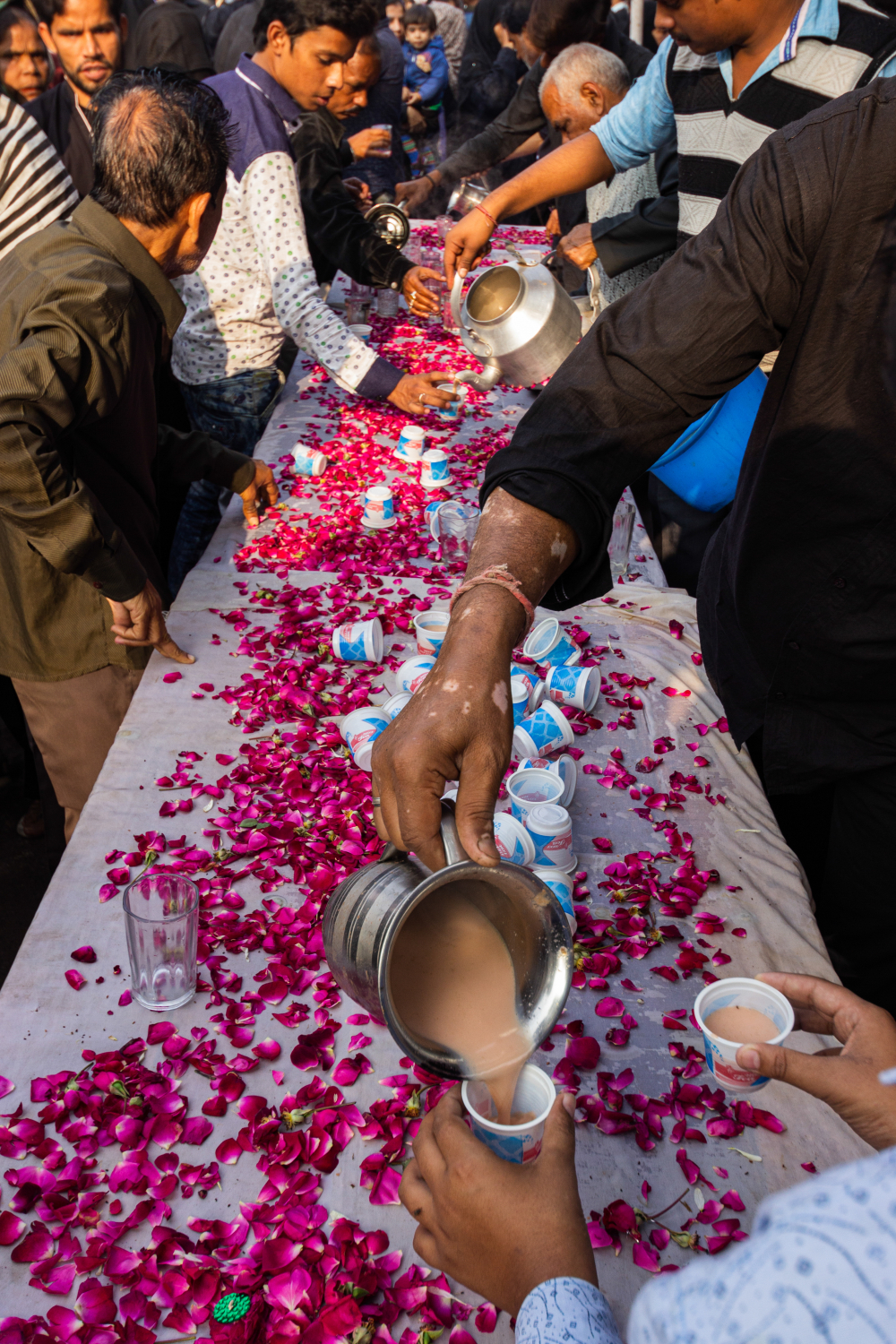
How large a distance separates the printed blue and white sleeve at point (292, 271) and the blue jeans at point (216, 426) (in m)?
0.31

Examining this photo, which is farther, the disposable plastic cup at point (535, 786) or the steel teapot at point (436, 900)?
the disposable plastic cup at point (535, 786)

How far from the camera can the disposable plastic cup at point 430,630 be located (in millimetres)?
2449

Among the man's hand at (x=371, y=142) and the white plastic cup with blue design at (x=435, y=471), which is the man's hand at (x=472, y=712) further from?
the man's hand at (x=371, y=142)

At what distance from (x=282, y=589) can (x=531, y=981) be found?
1860mm

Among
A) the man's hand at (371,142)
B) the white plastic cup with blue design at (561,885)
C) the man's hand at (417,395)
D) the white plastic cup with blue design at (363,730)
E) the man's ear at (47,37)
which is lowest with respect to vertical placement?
the man's hand at (417,395)

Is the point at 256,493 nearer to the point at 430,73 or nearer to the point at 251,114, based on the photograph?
the point at 251,114

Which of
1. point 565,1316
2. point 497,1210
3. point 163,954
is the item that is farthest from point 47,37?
point 565,1316

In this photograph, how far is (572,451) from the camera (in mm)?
1474

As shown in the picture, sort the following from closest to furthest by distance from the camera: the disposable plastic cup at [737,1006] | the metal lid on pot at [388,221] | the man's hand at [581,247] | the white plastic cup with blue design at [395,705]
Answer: the disposable plastic cup at [737,1006], the white plastic cup with blue design at [395,705], the man's hand at [581,247], the metal lid on pot at [388,221]

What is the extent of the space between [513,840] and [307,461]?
228 centimetres

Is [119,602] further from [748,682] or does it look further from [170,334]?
[748,682]

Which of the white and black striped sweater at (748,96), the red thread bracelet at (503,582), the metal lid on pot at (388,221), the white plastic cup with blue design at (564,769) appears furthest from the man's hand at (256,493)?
the metal lid on pot at (388,221)

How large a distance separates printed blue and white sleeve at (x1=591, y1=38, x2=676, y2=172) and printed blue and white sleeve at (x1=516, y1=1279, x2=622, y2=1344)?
3.66m

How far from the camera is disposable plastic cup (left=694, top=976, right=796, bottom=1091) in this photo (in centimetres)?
126
